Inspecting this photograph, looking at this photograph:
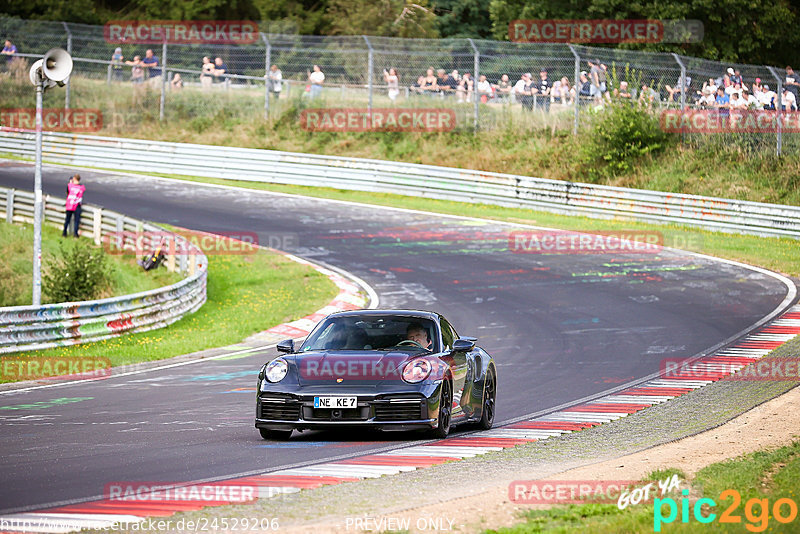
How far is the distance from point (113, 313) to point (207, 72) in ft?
76.0

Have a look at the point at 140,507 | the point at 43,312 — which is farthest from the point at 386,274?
the point at 140,507

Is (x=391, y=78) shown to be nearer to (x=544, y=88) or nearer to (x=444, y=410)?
(x=544, y=88)

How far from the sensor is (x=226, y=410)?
12617 millimetres

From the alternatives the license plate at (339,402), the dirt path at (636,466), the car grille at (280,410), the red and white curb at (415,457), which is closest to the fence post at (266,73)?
the red and white curb at (415,457)

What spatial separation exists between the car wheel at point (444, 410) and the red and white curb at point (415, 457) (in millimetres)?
119

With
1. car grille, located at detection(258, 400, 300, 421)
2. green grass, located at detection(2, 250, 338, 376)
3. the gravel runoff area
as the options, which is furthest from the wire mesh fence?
car grille, located at detection(258, 400, 300, 421)

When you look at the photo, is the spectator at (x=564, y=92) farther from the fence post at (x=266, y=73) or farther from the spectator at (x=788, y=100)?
the fence post at (x=266, y=73)

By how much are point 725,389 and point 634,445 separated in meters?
4.21

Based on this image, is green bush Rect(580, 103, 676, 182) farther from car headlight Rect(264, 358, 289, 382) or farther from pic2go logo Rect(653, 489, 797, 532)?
pic2go logo Rect(653, 489, 797, 532)

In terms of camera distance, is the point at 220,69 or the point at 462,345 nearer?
the point at 462,345

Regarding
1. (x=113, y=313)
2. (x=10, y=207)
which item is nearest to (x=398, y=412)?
(x=113, y=313)

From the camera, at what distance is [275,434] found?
34.3 ft

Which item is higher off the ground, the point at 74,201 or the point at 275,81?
the point at 275,81

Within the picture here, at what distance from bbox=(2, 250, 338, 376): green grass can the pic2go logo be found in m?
11.7
